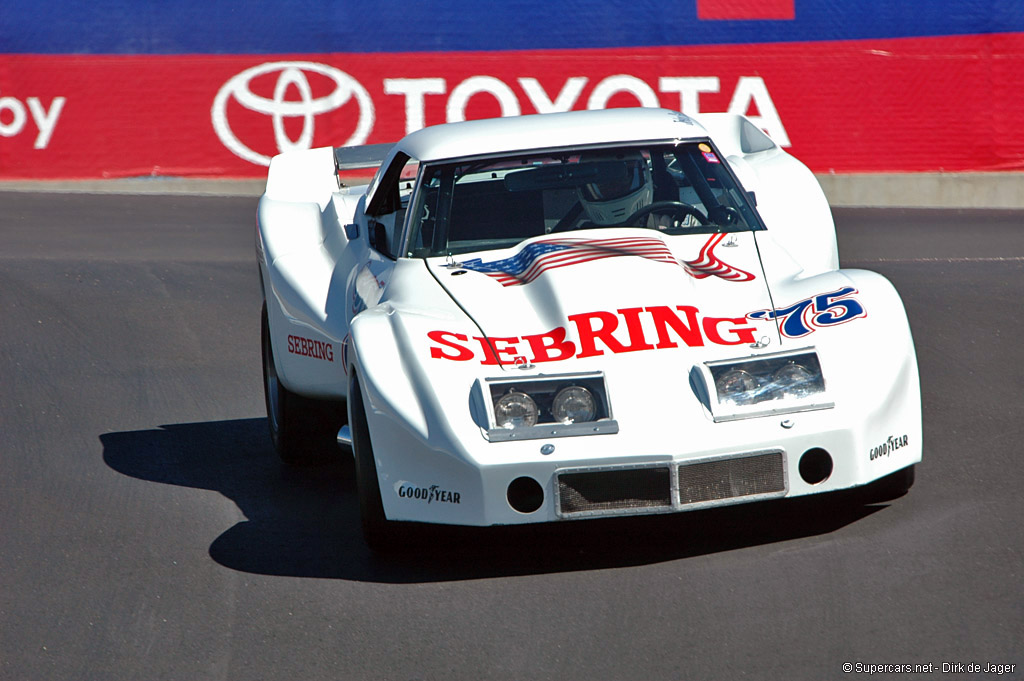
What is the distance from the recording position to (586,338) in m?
4.82

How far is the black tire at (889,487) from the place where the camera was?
16.4ft

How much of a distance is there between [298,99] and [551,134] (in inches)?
431

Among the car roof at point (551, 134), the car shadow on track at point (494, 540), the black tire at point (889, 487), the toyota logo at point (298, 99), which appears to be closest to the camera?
the car shadow on track at point (494, 540)

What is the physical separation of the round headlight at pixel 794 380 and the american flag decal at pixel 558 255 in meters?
0.79

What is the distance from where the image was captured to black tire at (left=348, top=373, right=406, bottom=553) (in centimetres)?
476

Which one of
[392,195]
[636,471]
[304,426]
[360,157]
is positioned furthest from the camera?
[360,157]

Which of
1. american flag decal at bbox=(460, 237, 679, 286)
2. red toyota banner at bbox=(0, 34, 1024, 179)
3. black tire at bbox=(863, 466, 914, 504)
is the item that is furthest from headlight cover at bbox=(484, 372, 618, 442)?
red toyota banner at bbox=(0, 34, 1024, 179)

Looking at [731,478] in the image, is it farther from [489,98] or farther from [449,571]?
[489,98]

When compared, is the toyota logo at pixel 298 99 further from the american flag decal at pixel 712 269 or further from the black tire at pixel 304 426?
the american flag decal at pixel 712 269

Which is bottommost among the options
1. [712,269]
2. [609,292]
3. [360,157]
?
[360,157]

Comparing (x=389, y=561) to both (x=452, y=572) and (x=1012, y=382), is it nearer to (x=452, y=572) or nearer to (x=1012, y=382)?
(x=452, y=572)

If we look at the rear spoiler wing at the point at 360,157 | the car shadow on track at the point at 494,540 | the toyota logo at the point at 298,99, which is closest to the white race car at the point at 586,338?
the car shadow on track at the point at 494,540

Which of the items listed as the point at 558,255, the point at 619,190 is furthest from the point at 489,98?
the point at 558,255

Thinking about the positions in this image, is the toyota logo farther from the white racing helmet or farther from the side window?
the white racing helmet
